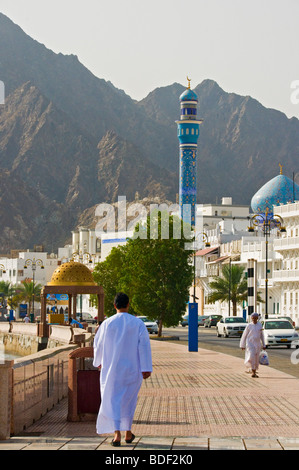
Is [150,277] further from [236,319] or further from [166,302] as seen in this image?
[236,319]

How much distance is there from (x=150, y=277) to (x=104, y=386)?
39968 mm

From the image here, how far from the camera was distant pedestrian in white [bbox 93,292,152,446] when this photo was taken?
1062 centimetres

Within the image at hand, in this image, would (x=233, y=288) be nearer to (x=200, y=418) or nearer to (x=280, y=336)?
(x=280, y=336)

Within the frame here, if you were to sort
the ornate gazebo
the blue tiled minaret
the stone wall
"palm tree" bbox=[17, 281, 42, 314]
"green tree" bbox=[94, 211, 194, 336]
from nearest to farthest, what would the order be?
the stone wall → the ornate gazebo → "green tree" bbox=[94, 211, 194, 336] → "palm tree" bbox=[17, 281, 42, 314] → the blue tiled minaret

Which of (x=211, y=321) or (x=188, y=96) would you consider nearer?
(x=211, y=321)

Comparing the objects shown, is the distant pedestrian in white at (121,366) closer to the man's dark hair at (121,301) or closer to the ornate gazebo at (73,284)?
the man's dark hair at (121,301)

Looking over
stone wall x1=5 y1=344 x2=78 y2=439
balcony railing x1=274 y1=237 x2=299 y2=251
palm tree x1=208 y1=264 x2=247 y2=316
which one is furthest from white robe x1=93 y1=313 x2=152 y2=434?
palm tree x1=208 y1=264 x2=247 y2=316

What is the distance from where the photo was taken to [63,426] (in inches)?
495

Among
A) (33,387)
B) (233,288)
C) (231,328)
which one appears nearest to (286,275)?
(233,288)

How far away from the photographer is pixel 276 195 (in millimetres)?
114562

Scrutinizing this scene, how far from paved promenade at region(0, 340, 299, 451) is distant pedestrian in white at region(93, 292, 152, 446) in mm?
270

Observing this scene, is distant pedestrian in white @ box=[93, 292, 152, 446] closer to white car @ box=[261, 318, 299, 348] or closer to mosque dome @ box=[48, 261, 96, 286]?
white car @ box=[261, 318, 299, 348]

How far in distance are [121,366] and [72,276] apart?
105 ft

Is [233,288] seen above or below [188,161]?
below
